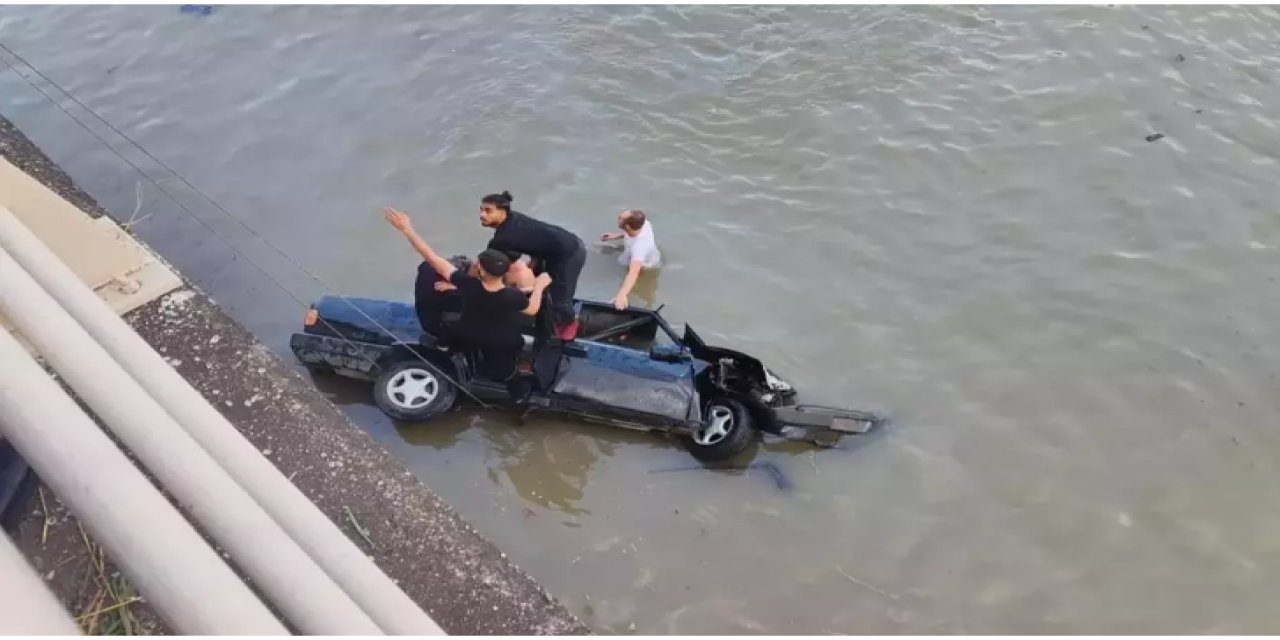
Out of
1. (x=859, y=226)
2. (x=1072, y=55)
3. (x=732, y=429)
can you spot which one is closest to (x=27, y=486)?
(x=732, y=429)

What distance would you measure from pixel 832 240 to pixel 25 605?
24.0 feet

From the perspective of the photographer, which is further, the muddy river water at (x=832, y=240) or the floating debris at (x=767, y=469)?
the floating debris at (x=767, y=469)

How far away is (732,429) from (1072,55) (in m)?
7.06

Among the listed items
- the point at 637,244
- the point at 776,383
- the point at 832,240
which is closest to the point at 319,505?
the point at 776,383

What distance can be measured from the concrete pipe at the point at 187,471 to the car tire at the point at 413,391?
9.43ft

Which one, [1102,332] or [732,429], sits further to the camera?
[1102,332]

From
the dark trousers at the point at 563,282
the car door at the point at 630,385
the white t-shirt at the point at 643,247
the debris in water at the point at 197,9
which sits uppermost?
the debris in water at the point at 197,9

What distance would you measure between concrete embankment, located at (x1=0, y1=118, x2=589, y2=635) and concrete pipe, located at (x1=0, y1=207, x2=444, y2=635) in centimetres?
92

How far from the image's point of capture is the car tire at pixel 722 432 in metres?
6.87

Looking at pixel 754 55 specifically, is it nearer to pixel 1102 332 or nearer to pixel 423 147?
pixel 423 147

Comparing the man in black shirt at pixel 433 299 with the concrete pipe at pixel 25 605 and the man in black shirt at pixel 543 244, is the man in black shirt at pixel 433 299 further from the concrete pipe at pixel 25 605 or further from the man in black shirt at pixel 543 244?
the concrete pipe at pixel 25 605

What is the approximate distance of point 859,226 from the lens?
30.1ft

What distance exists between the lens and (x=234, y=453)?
3.85 meters

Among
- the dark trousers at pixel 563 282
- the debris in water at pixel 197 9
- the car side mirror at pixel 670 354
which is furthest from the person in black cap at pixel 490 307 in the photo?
the debris in water at pixel 197 9
